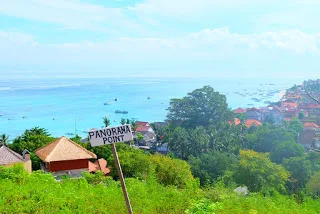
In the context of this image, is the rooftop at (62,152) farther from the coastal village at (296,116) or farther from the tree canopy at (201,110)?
the tree canopy at (201,110)

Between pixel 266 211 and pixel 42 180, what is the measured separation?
4.55m

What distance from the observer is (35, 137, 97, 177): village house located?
15.5 meters

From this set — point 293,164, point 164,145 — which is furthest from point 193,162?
point 164,145

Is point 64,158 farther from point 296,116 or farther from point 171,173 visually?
point 296,116

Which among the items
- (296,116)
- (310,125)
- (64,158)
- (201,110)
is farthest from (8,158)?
(296,116)

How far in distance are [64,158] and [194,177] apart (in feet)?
38.0

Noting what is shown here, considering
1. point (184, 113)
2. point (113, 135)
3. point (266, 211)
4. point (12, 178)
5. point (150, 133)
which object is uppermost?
point (113, 135)

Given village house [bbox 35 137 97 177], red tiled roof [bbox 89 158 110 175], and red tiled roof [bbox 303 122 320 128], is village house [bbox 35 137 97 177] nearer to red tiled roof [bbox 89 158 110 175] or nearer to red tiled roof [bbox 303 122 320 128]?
red tiled roof [bbox 89 158 110 175]

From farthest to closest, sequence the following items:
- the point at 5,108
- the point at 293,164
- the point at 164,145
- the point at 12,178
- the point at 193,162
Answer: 1. the point at 5,108
2. the point at 164,145
3. the point at 193,162
4. the point at 293,164
5. the point at 12,178

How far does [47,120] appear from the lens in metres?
68.5

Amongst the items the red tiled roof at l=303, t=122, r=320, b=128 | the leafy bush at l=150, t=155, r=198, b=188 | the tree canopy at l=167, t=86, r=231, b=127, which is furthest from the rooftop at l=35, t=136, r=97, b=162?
the red tiled roof at l=303, t=122, r=320, b=128

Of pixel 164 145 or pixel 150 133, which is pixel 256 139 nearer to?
pixel 164 145

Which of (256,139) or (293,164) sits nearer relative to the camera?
(293,164)

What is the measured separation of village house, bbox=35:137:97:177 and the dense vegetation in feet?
6.14
